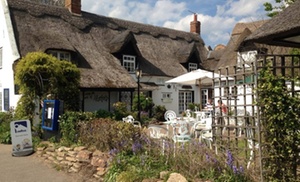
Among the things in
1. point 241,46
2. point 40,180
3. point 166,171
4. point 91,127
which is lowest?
point 40,180

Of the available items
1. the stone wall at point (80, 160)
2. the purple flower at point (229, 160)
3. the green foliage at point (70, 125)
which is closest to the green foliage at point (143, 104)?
the green foliage at point (70, 125)

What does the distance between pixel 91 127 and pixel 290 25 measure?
5.49 m

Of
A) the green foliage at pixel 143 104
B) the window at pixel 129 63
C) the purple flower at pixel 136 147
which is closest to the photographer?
the purple flower at pixel 136 147

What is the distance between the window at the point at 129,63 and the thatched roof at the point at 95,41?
67cm

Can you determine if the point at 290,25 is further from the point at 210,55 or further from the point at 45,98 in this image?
the point at 210,55

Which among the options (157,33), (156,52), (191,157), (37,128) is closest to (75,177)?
(191,157)

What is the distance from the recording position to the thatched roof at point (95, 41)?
1678 centimetres

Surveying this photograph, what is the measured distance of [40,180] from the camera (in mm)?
6867

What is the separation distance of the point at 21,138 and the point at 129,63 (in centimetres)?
1236

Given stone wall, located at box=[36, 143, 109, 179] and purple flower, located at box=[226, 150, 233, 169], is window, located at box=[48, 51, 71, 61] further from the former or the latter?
purple flower, located at box=[226, 150, 233, 169]

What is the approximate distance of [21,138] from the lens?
30.8ft

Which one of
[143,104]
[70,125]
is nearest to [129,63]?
[143,104]

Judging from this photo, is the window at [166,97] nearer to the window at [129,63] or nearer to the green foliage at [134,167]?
the window at [129,63]

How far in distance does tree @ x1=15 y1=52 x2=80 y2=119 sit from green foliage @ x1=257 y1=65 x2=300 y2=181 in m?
8.28
